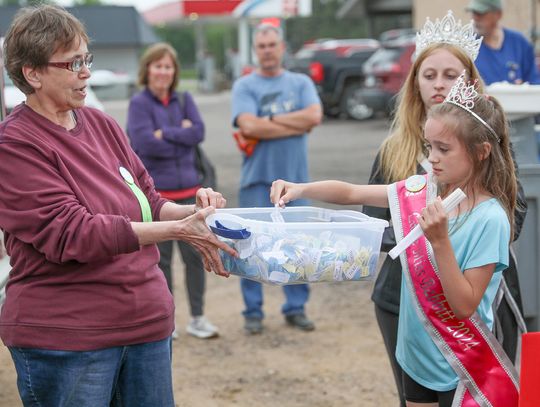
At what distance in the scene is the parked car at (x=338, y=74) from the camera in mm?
19828

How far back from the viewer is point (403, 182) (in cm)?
301

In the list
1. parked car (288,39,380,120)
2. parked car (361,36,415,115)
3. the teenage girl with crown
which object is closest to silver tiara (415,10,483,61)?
the teenage girl with crown

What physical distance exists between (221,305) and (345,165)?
23.1 ft

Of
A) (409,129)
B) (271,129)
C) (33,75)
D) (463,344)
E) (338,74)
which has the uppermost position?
(33,75)

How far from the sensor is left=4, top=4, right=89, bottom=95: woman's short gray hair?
2.61 meters

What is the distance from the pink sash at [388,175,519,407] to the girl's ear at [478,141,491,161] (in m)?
0.32

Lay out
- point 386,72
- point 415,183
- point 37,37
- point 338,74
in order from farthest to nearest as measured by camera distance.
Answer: point 338,74
point 386,72
point 415,183
point 37,37

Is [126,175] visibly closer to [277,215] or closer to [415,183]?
[277,215]

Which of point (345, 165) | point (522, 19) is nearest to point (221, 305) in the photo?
point (345, 165)

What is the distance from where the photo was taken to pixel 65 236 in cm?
252

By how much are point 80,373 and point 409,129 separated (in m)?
1.52

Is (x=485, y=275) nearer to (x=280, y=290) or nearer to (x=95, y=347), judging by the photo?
(x=95, y=347)

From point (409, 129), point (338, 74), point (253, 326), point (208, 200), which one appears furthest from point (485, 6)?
point (338, 74)

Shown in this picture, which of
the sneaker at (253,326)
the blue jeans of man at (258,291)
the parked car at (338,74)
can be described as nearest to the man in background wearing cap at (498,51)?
the blue jeans of man at (258,291)
